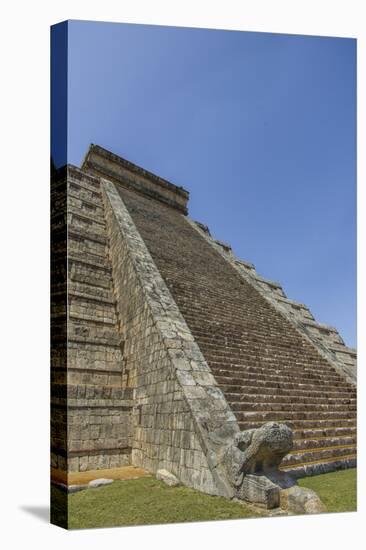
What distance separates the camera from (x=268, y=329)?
1115 cm

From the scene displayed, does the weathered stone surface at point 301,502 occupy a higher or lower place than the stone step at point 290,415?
lower

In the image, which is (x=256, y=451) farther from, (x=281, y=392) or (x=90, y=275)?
(x=90, y=275)

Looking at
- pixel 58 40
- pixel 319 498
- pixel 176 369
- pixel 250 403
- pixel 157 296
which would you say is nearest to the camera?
pixel 319 498

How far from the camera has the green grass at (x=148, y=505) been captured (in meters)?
5.36

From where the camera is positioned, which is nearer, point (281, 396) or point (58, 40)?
point (58, 40)

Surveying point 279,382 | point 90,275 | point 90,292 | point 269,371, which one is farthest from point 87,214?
point 279,382

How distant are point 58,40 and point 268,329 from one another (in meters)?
7.16

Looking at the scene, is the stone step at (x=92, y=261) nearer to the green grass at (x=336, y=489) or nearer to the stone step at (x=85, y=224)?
the stone step at (x=85, y=224)

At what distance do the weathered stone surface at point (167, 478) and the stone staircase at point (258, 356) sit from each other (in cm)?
112

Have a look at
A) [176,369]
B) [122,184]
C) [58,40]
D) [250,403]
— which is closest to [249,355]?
[250,403]

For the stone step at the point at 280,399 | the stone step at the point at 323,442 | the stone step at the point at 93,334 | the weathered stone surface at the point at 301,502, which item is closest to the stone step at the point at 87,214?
the stone step at the point at 93,334

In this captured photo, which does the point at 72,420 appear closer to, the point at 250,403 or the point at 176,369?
the point at 176,369

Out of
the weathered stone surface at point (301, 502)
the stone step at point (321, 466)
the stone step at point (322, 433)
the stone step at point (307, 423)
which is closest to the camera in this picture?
the weathered stone surface at point (301, 502)

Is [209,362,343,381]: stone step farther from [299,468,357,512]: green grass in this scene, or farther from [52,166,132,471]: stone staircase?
[299,468,357,512]: green grass
